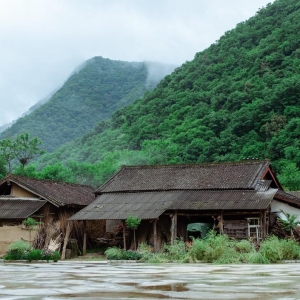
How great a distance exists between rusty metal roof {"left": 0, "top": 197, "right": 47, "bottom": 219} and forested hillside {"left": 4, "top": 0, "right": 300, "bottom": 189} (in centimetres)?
2172

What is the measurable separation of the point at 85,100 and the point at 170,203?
90897 mm

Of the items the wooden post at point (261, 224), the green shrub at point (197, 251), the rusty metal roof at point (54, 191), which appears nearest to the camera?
the green shrub at point (197, 251)

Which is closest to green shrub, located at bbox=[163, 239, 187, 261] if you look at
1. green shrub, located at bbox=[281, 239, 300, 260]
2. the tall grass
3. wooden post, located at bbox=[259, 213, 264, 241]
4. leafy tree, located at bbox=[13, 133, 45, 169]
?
the tall grass

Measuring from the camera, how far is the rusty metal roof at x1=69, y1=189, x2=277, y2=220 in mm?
27109

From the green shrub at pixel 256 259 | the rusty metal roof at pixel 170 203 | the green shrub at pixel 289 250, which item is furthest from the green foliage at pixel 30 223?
the green shrub at pixel 289 250

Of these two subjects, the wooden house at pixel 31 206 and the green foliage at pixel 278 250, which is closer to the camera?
the green foliage at pixel 278 250

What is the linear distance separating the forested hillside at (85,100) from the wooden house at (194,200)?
219 feet

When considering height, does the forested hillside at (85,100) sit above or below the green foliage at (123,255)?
above

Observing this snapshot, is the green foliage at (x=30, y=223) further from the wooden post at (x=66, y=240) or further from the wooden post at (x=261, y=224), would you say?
the wooden post at (x=261, y=224)

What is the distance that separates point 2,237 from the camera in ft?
97.2

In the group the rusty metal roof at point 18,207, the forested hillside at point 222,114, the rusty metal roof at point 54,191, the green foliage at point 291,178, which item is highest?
the forested hillside at point 222,114

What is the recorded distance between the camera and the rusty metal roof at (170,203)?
2711 centimetres

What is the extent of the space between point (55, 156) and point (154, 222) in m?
66.2

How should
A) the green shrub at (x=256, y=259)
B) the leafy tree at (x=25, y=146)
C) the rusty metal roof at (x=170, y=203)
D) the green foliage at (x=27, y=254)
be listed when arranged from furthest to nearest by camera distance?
1. the leafy tree at (x=25, y=146)
2. the rusty metal roof at (x=170, y=203)
3. the green foliage at (x=27, y=254)
4. the green shrub at (x=256, y=259)
